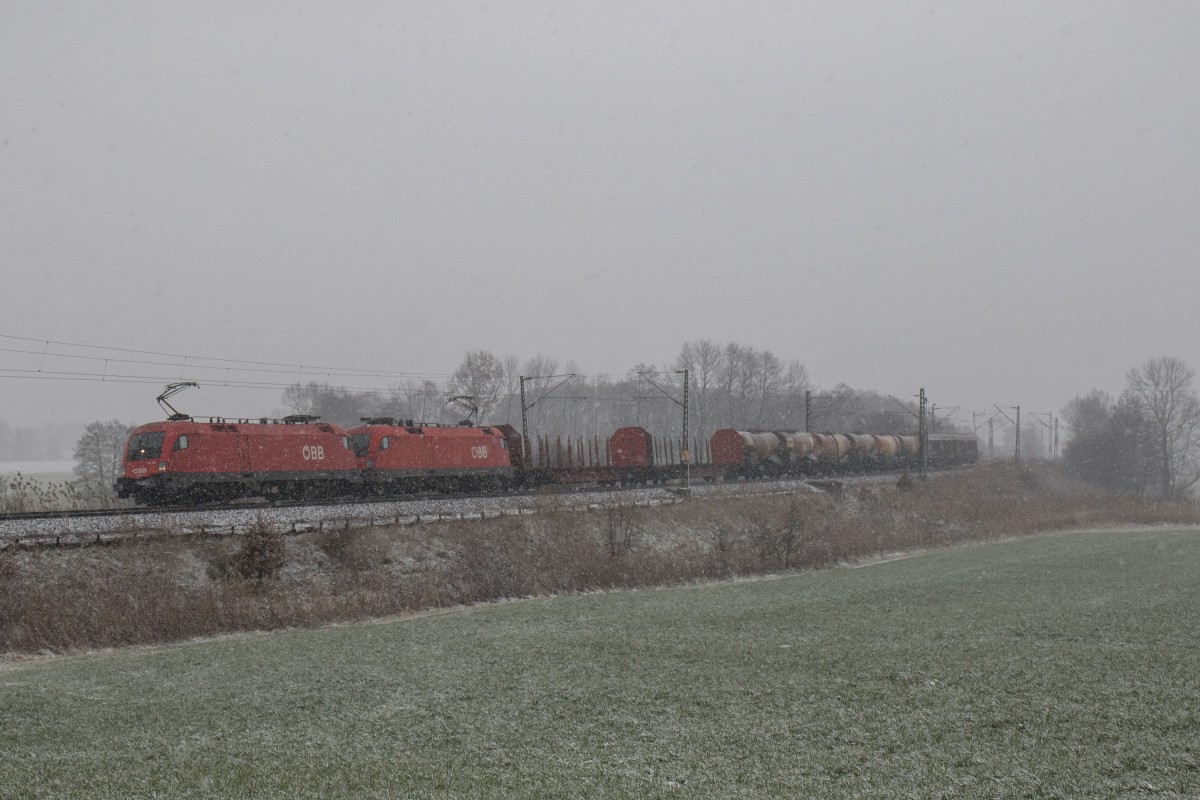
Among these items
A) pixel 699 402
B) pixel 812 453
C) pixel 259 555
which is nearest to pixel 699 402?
pixel 699 402

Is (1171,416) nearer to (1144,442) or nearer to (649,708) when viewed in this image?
(1144,442)

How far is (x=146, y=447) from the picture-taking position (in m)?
28.8

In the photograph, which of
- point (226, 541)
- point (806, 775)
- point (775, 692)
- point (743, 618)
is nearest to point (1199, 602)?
point (743, 618)

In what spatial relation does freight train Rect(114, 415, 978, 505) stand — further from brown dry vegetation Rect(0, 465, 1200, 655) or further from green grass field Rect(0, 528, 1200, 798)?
green grass field Rect(0, 528, 1200, 798)

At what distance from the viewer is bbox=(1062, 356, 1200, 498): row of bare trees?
86188mm

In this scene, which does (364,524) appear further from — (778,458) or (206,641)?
(778,458)

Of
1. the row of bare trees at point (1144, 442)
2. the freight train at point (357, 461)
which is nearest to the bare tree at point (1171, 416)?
the row of bare trees at point (1144, 442)

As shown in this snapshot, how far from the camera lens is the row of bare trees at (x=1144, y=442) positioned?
283ft

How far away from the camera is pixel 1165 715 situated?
934cm

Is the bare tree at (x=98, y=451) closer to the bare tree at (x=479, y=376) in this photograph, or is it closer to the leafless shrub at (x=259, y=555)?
the bare tree at (x=479, y=376)

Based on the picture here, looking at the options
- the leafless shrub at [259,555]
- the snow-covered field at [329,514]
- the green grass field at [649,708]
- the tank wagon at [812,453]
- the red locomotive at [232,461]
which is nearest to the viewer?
the green grass field at [649,708]

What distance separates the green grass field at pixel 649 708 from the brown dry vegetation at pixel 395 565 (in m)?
1.74

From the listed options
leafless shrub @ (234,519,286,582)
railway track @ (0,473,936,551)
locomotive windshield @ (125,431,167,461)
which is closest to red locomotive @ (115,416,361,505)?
locomotive windshield @ (125,431,167,461)

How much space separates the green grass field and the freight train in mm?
13285
